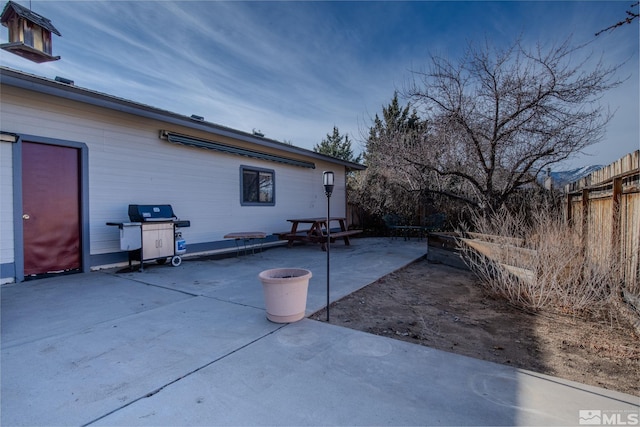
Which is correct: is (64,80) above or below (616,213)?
above

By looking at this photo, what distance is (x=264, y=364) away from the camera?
2.43 metres

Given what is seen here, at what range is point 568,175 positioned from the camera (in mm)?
7242

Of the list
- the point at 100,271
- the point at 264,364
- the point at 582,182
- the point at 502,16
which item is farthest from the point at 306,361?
the point at 502,16

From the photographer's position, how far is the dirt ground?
251 cm

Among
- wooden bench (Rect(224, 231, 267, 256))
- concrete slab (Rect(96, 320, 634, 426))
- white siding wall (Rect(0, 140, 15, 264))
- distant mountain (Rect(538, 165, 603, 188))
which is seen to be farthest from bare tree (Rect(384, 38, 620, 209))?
white siding wall (Rect(0, 140, 15, 264))

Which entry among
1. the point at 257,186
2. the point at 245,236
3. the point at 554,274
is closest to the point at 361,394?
the point at 554,274

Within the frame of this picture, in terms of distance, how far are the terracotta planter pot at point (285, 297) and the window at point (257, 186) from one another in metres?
5.64

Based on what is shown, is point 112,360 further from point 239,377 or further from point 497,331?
point 497,331

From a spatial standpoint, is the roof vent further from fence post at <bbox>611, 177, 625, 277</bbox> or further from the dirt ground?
fence post at <bbox>611, 177, 625, 277</bbox>

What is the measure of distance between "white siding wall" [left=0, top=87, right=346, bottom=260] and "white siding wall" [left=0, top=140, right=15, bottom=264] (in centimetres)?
2

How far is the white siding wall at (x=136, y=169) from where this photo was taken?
16.7ft

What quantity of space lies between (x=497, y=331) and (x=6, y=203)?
686 centimetres

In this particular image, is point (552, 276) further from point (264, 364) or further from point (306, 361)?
point (264, 364)

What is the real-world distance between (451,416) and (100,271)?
20.1 feet
